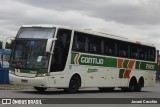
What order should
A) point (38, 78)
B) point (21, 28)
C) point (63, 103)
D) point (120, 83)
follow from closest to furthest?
point (63, 103), point (38, 78), point (21, 28), point (120, 83)

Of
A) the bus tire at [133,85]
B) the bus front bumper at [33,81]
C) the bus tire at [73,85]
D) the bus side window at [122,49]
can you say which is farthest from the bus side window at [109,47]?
the bus front bumper at [33,81]

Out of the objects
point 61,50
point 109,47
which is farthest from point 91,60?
point 61,50

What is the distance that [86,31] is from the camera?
83.5 ft

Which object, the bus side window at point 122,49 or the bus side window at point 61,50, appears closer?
the bus side window at point 61,50

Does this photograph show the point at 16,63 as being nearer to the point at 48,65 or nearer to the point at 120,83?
the point at 48,65

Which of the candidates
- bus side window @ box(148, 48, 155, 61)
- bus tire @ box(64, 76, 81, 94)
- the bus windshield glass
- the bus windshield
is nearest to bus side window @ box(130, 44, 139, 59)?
bus side window @ box(148, 48, 155, 61)

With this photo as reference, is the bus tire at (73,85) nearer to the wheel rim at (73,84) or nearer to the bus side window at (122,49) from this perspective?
the wheel rim at (73,84)

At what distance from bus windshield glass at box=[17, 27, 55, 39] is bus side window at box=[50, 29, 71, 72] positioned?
44 cm

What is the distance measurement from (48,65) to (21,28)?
2.85 metres

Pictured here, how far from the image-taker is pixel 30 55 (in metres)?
22.7

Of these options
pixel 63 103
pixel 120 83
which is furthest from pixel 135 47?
pixel 63 103

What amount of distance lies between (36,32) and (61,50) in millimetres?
1469

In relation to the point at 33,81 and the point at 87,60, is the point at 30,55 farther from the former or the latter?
the point at 87,60

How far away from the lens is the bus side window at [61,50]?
22.8 metres
